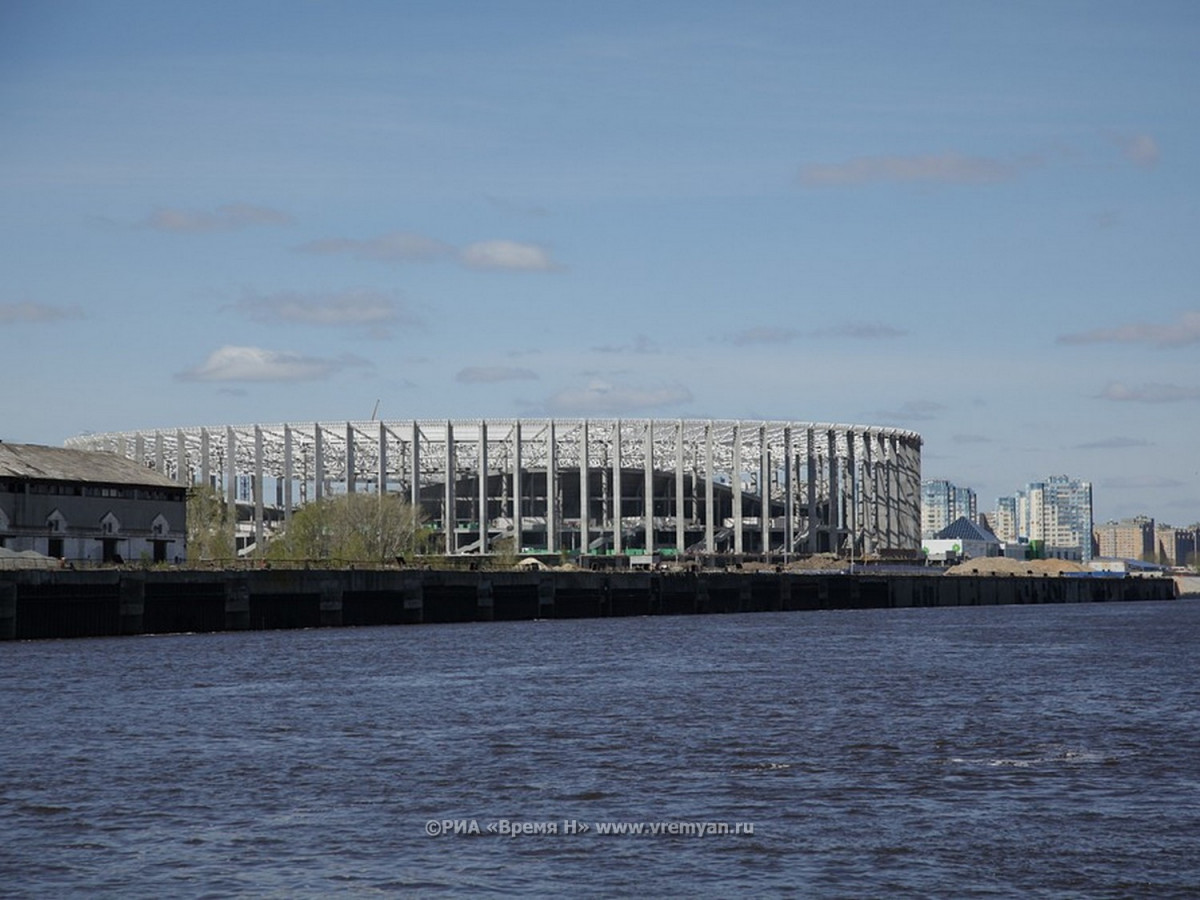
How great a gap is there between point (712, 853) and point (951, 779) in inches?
352

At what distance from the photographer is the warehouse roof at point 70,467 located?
301ft

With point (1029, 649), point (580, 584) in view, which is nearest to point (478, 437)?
point (580, 584)

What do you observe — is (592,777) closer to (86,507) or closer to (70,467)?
(86,507)

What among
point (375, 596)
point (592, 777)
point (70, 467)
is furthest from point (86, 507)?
point (592, 777)

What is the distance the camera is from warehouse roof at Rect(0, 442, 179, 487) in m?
91.6

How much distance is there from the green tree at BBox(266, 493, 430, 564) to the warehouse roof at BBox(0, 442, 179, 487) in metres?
43.3

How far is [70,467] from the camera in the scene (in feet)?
313

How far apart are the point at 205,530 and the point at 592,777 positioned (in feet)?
397

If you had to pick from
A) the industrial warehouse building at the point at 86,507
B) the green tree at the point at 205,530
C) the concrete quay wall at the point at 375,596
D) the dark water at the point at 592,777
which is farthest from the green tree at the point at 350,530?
the dark water at the point at 592,777

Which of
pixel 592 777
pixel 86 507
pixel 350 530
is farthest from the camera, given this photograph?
pixel 350 530

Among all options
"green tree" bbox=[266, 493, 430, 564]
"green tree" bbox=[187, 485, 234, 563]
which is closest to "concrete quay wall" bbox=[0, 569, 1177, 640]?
"green tree" bbox=[266, 493, 430, 564]

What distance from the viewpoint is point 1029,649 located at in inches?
3068

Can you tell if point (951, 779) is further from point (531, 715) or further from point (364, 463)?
point (364, 463)

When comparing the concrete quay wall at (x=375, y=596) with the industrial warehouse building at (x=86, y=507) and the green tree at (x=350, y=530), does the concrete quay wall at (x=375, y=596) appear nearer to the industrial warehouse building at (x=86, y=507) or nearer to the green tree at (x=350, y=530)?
the industrial warehouse building at (x=86, y=507)
